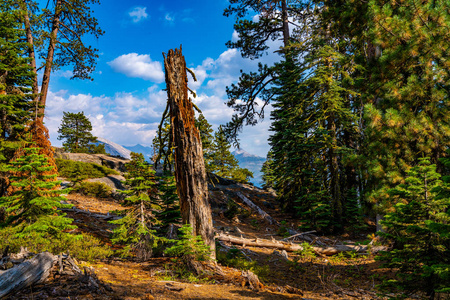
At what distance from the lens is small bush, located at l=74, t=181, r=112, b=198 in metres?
15.5

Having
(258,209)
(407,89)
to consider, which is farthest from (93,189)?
(407,89)

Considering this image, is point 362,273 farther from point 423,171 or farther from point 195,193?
point 195,193

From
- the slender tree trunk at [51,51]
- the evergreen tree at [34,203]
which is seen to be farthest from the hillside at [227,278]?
the slender tree trunk at [51,51]

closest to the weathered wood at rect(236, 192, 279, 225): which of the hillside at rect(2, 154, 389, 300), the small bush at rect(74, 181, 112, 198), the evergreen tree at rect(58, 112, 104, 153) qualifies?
the hillside at rect(2, 154, 389, 300)

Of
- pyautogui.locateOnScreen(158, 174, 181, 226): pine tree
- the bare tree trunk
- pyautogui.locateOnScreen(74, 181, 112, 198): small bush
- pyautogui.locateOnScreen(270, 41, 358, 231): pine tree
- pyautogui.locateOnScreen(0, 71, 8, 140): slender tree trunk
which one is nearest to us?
the bare tree trunk

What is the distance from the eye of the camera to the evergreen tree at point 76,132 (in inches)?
1501

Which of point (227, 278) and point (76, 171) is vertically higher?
point (76, 171)

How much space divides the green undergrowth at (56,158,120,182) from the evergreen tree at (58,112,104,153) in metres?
22.1

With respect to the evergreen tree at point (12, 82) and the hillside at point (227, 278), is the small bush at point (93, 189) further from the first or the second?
the evergreen tree at point (12, 82)

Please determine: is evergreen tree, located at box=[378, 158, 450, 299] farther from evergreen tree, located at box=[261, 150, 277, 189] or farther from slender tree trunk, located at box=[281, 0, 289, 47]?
slender tree trunk, located at box=[281, 0, 289, 47]

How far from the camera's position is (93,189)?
15.7 meters

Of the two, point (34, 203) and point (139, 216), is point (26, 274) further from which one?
point (139, 216)

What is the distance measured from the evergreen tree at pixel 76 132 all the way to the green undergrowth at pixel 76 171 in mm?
22141

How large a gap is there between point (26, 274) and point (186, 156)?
3.88m
